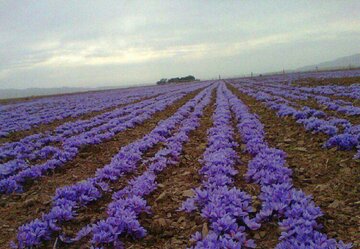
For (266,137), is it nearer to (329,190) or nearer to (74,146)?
(329,190)

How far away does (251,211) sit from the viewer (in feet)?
15.2

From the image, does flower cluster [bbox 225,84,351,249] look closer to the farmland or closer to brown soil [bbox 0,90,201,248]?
the farmland

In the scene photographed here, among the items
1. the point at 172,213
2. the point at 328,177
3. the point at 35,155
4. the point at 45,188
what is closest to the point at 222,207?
the point at 172,213

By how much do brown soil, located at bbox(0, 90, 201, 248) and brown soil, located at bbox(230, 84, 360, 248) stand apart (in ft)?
16.0

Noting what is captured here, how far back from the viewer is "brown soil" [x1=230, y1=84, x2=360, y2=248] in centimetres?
423

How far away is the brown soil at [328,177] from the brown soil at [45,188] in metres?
4.87

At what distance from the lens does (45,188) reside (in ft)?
22.1

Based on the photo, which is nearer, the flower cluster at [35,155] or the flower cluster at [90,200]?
the flower cluster at [90,200]

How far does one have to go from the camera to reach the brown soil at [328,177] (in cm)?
423

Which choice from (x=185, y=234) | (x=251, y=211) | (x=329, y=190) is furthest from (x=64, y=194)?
(x=329, y=190)

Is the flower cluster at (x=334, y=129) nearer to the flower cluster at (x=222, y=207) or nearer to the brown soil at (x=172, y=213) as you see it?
the flower cluster at (x=222, y=207)

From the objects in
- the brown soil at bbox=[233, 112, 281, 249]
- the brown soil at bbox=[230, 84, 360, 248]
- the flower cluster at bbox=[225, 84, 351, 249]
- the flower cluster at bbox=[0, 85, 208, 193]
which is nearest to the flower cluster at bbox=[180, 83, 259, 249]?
the brown soil at bbox=[233, 112, 281, 249]

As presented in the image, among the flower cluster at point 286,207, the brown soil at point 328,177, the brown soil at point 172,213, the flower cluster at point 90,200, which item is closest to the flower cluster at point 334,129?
the brown soil at point 328,177

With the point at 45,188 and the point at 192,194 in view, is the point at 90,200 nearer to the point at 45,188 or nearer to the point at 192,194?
the point at 45,188
